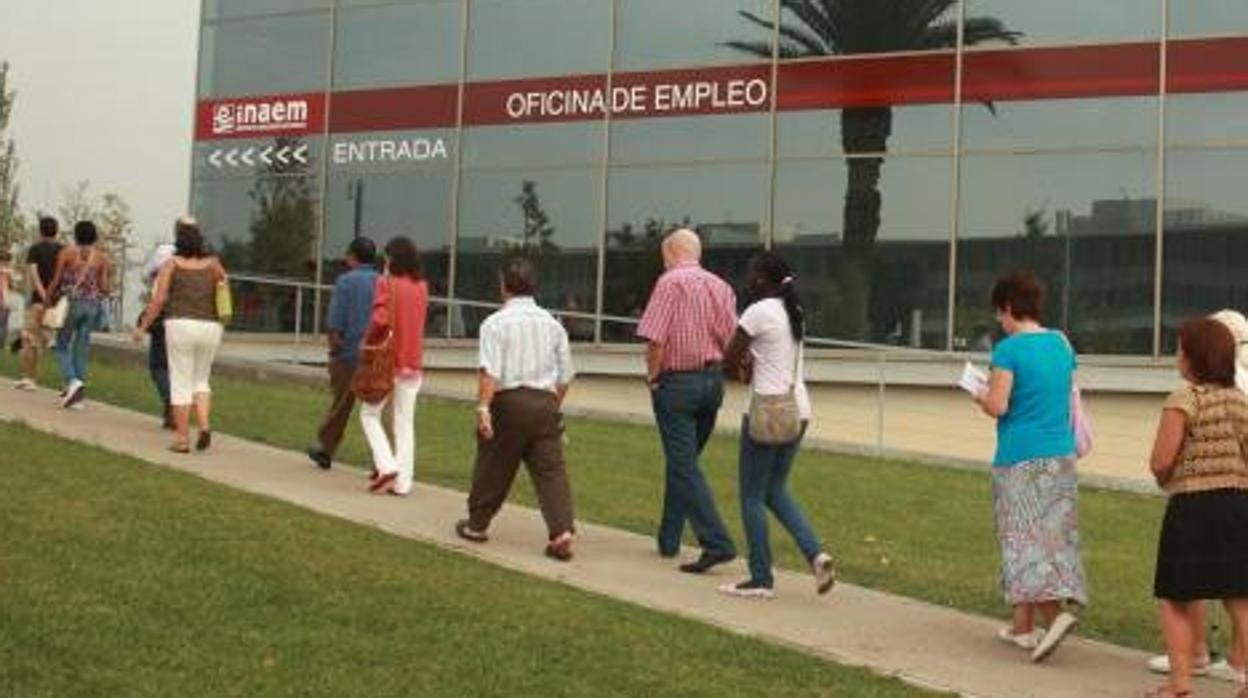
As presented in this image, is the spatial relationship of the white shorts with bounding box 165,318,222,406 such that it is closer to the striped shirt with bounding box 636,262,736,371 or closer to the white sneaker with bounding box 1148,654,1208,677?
the striped shirt with bounding box 636,262,736,371

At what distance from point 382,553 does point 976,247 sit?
1278 centimetres

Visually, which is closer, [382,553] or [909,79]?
[382,553]

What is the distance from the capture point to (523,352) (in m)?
9.16

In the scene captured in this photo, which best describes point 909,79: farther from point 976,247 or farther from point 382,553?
point 382,553

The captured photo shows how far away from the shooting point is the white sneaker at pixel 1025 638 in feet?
25.1

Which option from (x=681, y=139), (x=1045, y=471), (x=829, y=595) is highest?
(x=681, y=139)

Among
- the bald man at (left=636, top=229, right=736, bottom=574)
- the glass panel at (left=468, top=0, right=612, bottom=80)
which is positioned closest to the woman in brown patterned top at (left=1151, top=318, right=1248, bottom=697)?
the bald man at (left=636, top=229, right=736, bottom=574)

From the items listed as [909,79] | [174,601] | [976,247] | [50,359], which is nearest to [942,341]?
[976,247]

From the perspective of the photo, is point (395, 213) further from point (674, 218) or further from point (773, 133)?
point (773, 133)

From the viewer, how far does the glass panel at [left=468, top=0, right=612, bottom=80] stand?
74.8 feet

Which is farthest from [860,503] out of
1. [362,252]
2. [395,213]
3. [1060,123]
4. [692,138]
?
[395,213]

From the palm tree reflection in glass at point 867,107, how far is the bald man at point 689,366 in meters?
11.6

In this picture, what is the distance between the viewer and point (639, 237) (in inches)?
872

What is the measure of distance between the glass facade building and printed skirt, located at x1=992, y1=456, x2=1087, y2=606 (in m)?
11.7
